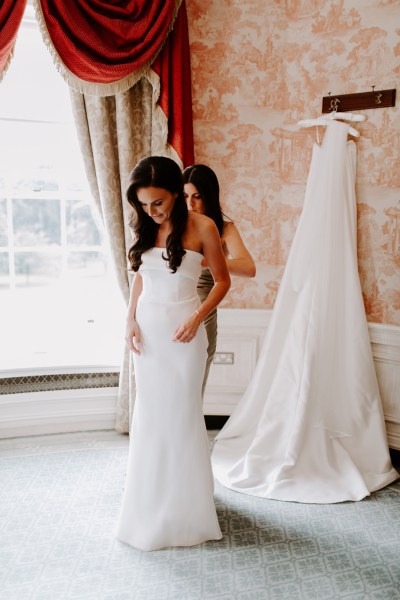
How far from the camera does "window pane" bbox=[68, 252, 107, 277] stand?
11.3 ft

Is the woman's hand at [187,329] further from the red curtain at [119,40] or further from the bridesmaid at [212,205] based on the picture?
the red curtain at [119,40]

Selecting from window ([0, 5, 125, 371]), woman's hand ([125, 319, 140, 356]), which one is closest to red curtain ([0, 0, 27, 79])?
window ([0, 5, 125, 371])

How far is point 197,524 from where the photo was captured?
7.25 ft

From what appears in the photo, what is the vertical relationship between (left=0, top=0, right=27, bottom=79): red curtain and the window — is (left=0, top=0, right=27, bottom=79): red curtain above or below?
above

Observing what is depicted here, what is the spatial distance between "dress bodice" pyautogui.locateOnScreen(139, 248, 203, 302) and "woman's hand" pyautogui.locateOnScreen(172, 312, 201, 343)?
→ 0.32 feet

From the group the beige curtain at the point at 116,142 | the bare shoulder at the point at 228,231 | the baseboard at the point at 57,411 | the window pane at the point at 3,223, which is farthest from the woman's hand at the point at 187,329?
the window pane at the point at 3,223

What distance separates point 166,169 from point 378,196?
5.04 ft

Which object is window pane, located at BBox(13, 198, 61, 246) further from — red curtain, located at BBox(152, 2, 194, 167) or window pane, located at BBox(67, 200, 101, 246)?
red curtain, located at BBox(152, 2, 194, 167)

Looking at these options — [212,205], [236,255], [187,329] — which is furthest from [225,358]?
[187,329]

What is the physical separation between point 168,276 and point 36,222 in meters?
1.57

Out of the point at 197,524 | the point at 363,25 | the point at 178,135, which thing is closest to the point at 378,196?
the point at 363,25

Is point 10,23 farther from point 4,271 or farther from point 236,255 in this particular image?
point 236,255

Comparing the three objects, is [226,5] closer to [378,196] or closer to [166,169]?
[378,196]

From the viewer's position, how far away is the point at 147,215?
6.86ft
